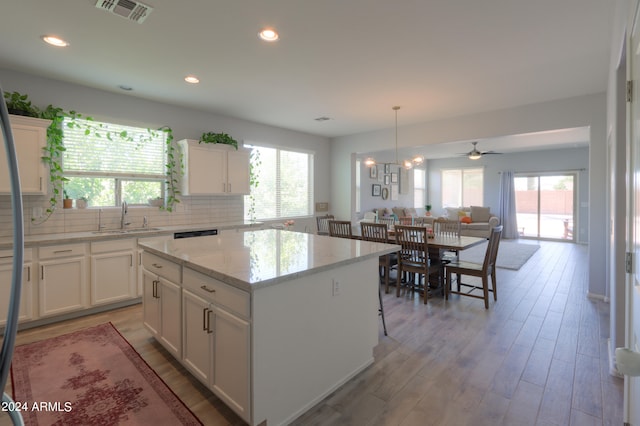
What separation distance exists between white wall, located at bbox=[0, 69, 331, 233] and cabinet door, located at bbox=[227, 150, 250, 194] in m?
0.37

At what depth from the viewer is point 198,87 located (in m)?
3.99

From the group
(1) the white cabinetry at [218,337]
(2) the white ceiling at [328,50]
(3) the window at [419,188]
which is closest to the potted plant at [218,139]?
(2) the white ceiling at [328,50]

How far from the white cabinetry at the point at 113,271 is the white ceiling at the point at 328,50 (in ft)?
6.28

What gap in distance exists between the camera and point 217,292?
197 cm

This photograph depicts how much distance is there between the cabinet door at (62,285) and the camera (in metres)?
3.29

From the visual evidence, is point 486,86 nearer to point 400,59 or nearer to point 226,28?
point 400,59

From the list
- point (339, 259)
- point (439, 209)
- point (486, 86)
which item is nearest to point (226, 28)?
point (339, 259)

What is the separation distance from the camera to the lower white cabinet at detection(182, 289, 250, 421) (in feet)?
5.94

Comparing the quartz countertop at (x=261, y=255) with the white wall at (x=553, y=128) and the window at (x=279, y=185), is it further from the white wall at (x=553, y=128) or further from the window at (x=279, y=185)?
the white wall at (x=553, y=128)

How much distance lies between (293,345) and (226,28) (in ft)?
8.14

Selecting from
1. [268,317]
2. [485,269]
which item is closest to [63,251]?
[268,317]

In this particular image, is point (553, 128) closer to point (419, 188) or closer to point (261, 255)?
point (261, 255)

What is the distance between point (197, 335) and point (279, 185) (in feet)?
14.3

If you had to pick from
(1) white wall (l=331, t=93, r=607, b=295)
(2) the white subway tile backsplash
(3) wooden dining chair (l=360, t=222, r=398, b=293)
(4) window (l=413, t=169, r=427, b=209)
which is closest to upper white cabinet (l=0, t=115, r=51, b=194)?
(2) the white subway tile backsplash
